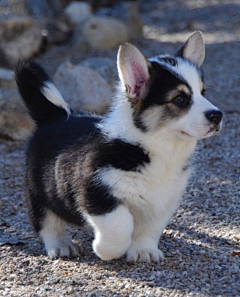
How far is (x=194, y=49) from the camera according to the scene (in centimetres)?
463

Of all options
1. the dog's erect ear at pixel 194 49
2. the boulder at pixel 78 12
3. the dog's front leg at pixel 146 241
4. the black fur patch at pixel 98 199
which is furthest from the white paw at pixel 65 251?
the boulder at pixel 78 12

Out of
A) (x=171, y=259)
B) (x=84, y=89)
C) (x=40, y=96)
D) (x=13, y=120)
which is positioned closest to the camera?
(x=171, y=259)

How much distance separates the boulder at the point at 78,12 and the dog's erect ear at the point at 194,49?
8282 mm

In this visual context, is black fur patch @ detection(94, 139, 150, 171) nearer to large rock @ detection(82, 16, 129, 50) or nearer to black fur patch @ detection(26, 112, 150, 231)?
black fur patch @ detection(26, 112, 150, 231)

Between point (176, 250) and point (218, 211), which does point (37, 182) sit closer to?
point (176, 250)

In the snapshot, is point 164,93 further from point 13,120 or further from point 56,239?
point 13,120

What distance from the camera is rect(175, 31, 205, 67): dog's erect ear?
4.60 meters

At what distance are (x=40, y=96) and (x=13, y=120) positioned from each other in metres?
2.77

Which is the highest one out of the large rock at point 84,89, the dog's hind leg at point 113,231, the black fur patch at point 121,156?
the black fur patch at point 121,156

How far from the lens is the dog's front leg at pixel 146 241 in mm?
4398

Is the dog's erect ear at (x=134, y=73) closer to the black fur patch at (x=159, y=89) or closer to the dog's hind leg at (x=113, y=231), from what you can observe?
the black fur patch at (x=159, y=89)

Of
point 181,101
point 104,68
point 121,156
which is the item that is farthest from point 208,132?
point 104,68

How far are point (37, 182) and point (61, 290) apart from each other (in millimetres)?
975

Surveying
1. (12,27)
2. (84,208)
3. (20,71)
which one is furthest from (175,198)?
(12,27)
